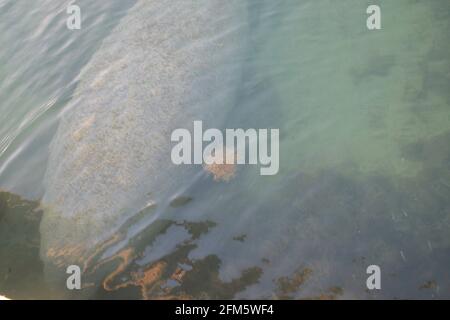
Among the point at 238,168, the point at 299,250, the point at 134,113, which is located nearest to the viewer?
the point at 299,250

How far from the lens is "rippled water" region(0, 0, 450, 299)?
11.7 feet

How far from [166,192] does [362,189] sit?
1.60 m

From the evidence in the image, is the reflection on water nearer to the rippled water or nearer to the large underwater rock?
the rippled water

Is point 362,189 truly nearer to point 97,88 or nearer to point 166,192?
point 166,192

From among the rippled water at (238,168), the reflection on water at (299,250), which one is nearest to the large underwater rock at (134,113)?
the rippled water at (238,168)

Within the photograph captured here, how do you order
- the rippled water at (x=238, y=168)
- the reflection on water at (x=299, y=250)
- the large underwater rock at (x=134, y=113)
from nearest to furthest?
the reflection on water at (x=299, y=250) < the rippled water at (x=238, y=168) < the large underwater rock at (x=134, y=113)

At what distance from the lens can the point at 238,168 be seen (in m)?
4.24

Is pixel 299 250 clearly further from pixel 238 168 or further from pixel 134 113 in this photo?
pixel 134 113

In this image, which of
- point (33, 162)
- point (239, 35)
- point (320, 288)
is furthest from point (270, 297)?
point (239, 35)

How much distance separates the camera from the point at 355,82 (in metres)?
4.82

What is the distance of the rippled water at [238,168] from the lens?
11.7 feet

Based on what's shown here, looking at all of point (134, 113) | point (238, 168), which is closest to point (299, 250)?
point (238, 168)

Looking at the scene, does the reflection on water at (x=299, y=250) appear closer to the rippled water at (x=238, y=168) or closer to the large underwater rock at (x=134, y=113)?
the rippled water at (x=238, y=168)

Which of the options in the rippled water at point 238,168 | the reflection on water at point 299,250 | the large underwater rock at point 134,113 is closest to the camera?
the reflection on water at point 299,250
